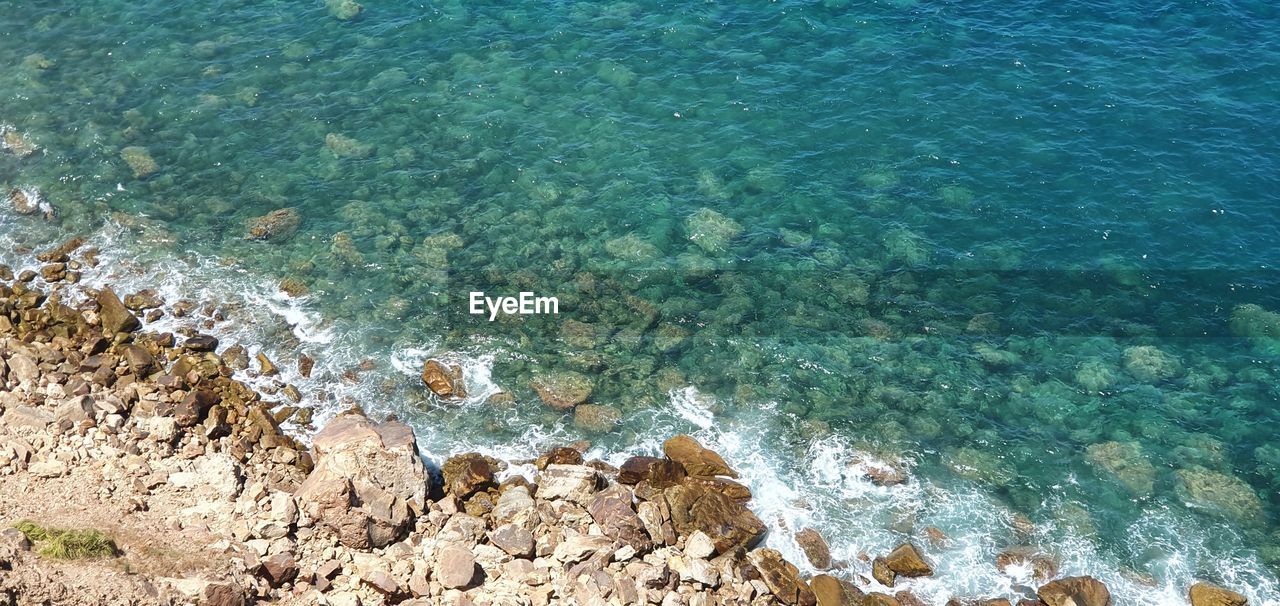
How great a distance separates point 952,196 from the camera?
49.3 metres

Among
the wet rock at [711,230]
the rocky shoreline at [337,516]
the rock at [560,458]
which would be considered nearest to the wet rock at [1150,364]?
the rocky shoreline at [337,516]

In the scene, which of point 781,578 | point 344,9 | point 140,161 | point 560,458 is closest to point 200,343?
point 140,161

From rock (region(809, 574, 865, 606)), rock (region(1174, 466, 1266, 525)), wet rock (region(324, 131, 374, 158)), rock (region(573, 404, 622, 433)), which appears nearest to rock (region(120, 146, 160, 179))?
wet rock (region(324, 131, 374, 158))

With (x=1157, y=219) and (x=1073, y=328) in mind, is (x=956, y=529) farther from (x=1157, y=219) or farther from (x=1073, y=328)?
(x=1157, y=219)

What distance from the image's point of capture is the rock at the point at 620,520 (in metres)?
33.5

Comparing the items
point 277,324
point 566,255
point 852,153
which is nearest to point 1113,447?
point 852,153

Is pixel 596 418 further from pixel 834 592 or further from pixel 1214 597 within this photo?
pixel 1214 597

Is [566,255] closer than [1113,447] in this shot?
No

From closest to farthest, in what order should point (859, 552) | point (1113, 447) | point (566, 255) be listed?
point (859, 552)
point (1113, 447)
point (566, 255)

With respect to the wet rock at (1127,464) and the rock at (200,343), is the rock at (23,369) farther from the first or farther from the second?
the wet rock at (1127,464)

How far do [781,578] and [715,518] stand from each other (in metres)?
3.20

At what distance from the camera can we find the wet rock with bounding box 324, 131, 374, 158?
5306 cm

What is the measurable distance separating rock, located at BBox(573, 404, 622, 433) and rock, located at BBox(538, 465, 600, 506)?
2.99 meters

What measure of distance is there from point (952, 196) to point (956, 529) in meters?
20.0
